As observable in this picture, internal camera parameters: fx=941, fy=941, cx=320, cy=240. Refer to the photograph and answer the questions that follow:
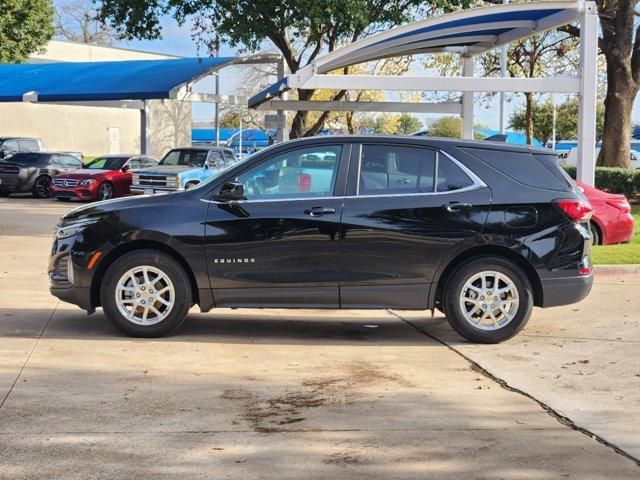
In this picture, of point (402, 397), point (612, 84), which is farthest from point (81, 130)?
point (402, 397)

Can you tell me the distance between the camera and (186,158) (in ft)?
84.8

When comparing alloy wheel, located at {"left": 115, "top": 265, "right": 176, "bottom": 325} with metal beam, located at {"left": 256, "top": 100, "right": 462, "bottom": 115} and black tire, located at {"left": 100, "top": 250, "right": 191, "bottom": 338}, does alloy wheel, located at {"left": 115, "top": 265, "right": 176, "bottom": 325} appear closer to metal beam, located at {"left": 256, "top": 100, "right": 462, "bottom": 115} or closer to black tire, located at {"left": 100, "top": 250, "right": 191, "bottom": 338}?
black tire, located at {"left": 100, "top": 250, "right": 191, "bottom": 338}

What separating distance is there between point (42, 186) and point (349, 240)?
24098mm

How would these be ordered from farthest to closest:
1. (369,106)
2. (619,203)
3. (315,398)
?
(369,106) → (619,203) → (315,398)

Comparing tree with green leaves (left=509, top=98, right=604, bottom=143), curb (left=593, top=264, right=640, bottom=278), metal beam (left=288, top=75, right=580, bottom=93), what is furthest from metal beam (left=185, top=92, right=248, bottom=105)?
tree with green leaves (left=509, top=98, right=604, bottom=143)

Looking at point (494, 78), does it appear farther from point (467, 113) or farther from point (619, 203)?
point (467, 113)

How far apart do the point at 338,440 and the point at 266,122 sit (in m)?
20.7

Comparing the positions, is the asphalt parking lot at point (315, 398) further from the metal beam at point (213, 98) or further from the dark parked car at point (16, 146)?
the dark parked car at point (16, 146)

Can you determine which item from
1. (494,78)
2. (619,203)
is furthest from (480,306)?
(619,203)

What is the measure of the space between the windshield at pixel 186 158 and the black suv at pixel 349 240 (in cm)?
1700

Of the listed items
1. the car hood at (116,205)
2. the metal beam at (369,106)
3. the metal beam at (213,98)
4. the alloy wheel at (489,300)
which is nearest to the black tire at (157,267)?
the car hood at (116,205)

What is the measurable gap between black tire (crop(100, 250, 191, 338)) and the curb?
725 centimetres

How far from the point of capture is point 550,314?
10398mm

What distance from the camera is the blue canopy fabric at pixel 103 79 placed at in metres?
29.4
